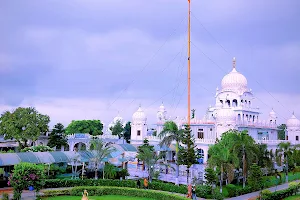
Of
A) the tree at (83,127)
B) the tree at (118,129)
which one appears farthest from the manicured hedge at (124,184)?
the tree at (118,129)

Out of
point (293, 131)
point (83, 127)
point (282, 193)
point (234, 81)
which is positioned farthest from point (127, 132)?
point (282, 193)

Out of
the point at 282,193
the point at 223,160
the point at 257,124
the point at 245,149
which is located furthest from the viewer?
the point at 257,124

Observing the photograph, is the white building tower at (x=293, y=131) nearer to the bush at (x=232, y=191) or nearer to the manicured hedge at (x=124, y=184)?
the bush at (x=232, y=191)

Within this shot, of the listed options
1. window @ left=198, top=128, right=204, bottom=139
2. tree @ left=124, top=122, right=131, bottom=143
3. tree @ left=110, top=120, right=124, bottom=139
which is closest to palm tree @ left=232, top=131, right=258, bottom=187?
window @ left=198, top=128, right=204, bottom=139

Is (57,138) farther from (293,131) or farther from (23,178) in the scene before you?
(293,131)

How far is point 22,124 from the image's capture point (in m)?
41.0

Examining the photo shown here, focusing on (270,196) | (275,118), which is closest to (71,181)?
(270,196)

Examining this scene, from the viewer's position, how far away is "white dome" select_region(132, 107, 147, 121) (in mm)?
48844

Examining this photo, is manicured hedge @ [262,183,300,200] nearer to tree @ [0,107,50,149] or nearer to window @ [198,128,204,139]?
window @ [198,128,204,139]

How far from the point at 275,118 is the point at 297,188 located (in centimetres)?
2933

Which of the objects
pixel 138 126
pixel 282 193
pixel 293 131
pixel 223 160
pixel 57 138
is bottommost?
pixel 282 193

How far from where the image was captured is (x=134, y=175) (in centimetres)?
3309

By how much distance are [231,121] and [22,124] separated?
2644 cm

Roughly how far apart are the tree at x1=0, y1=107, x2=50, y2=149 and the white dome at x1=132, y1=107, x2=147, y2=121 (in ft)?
44.4
